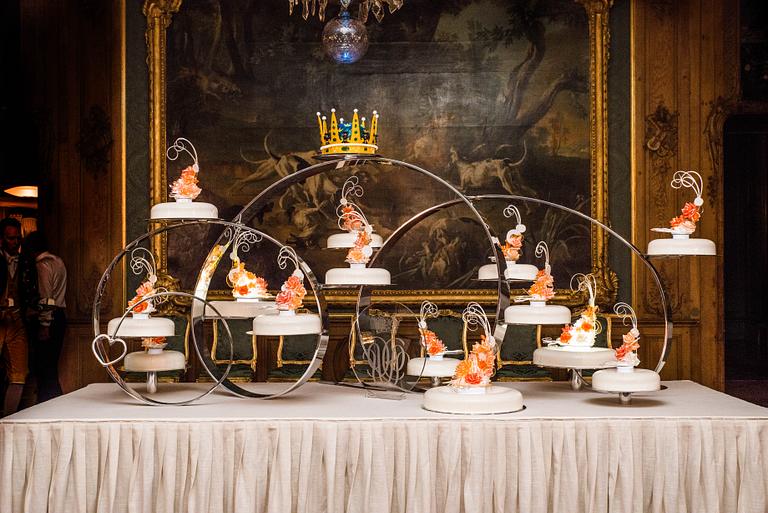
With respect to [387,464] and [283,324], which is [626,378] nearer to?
[387,464]

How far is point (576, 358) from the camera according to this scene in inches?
267

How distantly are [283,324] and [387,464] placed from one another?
4.47 ft

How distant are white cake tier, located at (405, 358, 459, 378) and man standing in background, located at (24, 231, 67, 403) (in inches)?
176

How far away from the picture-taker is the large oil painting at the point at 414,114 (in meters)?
9.89

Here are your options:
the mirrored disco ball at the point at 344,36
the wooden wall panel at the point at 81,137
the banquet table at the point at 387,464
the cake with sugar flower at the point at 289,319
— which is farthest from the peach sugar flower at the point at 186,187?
the wooden wall panel at the point at 81,137

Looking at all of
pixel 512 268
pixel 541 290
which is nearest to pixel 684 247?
pixel 541 290

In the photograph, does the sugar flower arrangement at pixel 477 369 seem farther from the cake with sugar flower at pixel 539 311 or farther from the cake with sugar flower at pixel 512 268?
the cake with sugar flower at pixel 512 268

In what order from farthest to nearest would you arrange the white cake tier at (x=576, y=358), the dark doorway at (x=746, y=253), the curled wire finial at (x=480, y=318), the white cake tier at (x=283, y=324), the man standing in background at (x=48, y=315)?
the dark doorway at (x=746, y=253) < the man standing in background at (x=48, y=315) < the white cake tier at (x=576, y=358) < the white cake tier at (x=283, y=324) < the curled wire finial at (x=480, y=318)

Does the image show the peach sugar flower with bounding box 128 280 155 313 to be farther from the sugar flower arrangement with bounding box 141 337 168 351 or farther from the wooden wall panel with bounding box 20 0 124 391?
the wooden wall panel with bounding box 20 0 124 391

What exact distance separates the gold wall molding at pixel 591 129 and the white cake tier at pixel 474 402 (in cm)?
374

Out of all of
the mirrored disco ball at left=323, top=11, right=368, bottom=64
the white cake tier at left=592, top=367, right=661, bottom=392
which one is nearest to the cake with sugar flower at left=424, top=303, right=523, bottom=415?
the white cake tier at left=592, top=367, right=661, bottom=392

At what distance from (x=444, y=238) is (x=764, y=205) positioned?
5909mm

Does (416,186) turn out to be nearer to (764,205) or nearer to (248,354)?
(248,354)

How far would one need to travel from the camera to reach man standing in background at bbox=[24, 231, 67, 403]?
952cm
